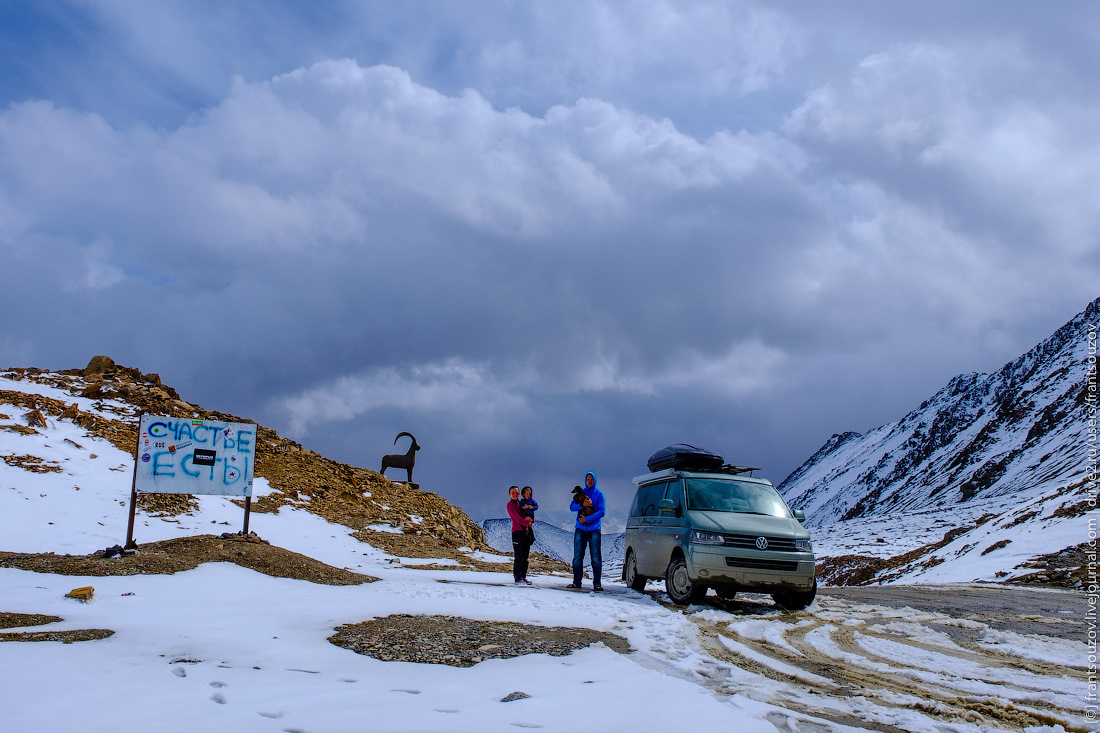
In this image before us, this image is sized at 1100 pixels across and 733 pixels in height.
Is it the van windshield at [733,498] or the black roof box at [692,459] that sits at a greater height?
the black roof box at [692,459]

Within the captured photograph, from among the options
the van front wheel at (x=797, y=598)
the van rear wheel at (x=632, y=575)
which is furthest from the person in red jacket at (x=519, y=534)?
the van front wheel at (x=797, y=598)

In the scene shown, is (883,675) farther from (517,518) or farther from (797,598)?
(517,518)

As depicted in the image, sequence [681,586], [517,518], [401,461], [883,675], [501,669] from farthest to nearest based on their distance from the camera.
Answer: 1. [401,461]
2. [517,518]
3. [681,586]
4. [883,675]
5. [501,669]

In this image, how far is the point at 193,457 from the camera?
43.0 ft

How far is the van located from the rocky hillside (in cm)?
784

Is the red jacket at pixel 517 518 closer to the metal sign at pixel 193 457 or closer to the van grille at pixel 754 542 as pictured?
the van grille at pixel 754 542

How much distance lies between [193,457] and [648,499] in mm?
8339

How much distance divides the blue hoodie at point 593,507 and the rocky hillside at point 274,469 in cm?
619

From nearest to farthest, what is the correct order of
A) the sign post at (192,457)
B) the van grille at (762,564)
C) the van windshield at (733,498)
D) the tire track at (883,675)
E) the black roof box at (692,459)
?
the tire track at (883,675), the van grille at (762,564), the van windshield at (733,498), the black roof box at (692,459), the sign post at (192,457)

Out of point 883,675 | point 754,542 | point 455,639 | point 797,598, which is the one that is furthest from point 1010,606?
point 455,639

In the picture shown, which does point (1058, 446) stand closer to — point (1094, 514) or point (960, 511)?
point (960, 511)

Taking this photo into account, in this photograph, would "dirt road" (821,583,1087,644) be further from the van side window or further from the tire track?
the van side window

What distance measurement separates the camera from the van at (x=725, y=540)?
9.76 meters

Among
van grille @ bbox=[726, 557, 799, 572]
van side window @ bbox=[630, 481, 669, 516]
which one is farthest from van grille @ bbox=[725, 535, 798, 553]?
van side window @ bbox=[630, 481, 669, 516]
